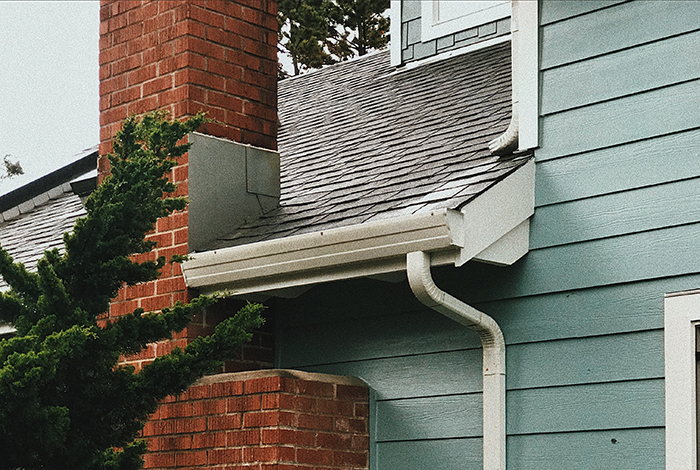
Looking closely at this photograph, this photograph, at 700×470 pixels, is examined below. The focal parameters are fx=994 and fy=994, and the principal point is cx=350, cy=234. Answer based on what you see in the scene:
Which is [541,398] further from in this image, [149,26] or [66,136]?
[66,136]

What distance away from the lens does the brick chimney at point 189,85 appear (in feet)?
16.5

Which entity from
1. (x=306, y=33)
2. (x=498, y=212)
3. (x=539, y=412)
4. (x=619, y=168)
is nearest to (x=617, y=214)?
(x=619, y=168)

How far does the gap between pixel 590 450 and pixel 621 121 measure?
1.33 meters

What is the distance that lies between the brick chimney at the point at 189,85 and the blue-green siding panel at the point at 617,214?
66.7 inches

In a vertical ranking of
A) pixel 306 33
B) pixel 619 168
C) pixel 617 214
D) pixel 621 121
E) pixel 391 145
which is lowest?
pixel 617 214

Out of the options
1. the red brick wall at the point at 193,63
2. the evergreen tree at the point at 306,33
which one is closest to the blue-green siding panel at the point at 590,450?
the red brick wall at the point at 193,63

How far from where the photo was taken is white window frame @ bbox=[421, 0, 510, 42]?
693 centimetres

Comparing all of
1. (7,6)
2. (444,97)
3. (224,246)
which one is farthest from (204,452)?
(7,6)

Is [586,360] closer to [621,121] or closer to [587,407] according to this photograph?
[587,407]

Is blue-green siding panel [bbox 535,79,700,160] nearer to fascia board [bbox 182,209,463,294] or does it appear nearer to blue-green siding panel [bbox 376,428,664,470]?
fascia board [bbox 182,209,463,294]

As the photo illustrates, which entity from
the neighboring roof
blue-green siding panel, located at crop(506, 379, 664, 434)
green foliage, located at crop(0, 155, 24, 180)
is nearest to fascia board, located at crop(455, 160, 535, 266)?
blue-green siding panel, located at crop(506, 379, 664, 434)

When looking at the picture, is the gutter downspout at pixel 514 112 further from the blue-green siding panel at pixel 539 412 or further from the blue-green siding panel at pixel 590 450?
the blue-green siding panel at pixel 590 450

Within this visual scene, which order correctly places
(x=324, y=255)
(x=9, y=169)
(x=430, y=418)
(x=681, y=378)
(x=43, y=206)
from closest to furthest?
(x=681, y=378), (x=324, y=255), (x=430, y=418), (x=43, y=206), (x=9, y=169)

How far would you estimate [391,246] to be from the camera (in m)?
4.09
